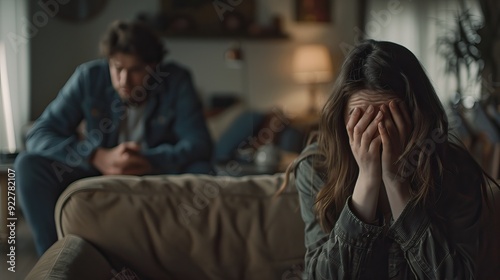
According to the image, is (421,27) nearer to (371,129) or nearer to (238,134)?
(238,134)

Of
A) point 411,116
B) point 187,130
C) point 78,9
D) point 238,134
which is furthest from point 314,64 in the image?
point 411,116

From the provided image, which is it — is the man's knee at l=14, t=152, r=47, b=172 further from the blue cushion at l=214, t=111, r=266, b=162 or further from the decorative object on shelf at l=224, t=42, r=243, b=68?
the decorative object on shelf at l=224, t=42, r=243, b=68

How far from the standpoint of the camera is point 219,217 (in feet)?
4.51

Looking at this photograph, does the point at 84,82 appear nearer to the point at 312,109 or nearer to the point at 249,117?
the point at 249,117

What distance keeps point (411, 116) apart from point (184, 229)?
527 millimetres

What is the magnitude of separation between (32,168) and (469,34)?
303 cm

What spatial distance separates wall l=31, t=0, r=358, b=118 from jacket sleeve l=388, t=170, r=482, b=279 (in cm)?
439

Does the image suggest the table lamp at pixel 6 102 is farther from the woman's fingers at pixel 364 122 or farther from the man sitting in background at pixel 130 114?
the woman's fingers at pixel 364 122

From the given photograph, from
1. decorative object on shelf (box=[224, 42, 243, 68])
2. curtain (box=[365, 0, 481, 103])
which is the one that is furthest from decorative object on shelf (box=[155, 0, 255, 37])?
curtain (box=[365, 0, 481, 103])

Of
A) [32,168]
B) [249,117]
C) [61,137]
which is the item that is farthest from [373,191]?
[249,117]

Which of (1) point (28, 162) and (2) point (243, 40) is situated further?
(2) point (243, 40)

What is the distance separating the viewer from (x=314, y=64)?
545 centimetres

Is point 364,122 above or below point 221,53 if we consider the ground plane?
above

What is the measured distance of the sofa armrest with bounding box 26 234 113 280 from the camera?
108 cm
